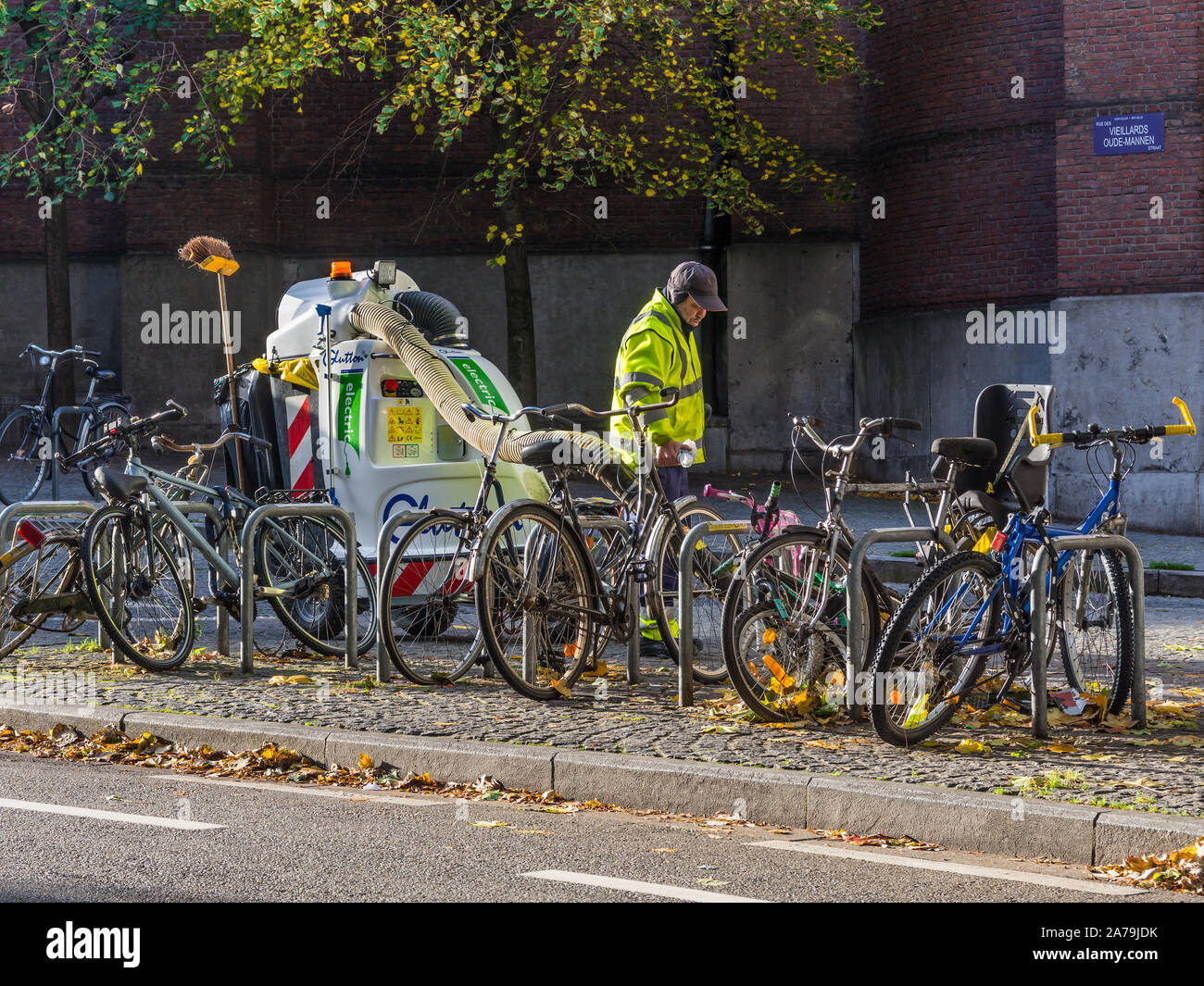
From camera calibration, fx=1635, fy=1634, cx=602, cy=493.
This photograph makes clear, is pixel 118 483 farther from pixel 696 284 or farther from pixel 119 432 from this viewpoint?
pixel 696 284

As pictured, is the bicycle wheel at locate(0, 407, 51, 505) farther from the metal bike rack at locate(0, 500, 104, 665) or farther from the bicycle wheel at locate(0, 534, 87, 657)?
the bicycle wheel at locate(0, 534, 87, 657)

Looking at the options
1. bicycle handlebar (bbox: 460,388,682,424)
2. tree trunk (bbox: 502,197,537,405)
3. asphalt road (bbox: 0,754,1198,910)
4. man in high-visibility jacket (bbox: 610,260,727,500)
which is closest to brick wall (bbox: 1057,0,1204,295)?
tree trunk (bbox: 502,197,537,405)

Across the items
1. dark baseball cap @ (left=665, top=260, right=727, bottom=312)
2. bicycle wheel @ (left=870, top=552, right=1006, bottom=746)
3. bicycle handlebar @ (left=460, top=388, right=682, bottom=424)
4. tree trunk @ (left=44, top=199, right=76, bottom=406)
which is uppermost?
tree trunk @ (left=44, top=199, right=76, bottom=406)

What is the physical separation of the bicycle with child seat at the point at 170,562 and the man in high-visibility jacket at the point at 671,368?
178cm

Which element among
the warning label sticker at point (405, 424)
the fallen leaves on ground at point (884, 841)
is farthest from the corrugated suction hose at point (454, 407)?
the fallen leaves on ground at point (884, 841)

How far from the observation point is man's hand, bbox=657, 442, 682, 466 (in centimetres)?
893

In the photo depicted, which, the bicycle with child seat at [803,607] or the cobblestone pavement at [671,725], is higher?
the bicycle with child seat at [803,607]

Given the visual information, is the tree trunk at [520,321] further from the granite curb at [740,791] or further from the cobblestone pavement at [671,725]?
the granite curb at [740,791]

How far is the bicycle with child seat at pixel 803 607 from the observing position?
714 centimetres

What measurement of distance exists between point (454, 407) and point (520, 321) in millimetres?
11807

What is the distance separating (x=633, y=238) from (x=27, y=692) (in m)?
16.5

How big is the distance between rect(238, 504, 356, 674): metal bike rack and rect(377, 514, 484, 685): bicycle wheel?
0.92 ft
